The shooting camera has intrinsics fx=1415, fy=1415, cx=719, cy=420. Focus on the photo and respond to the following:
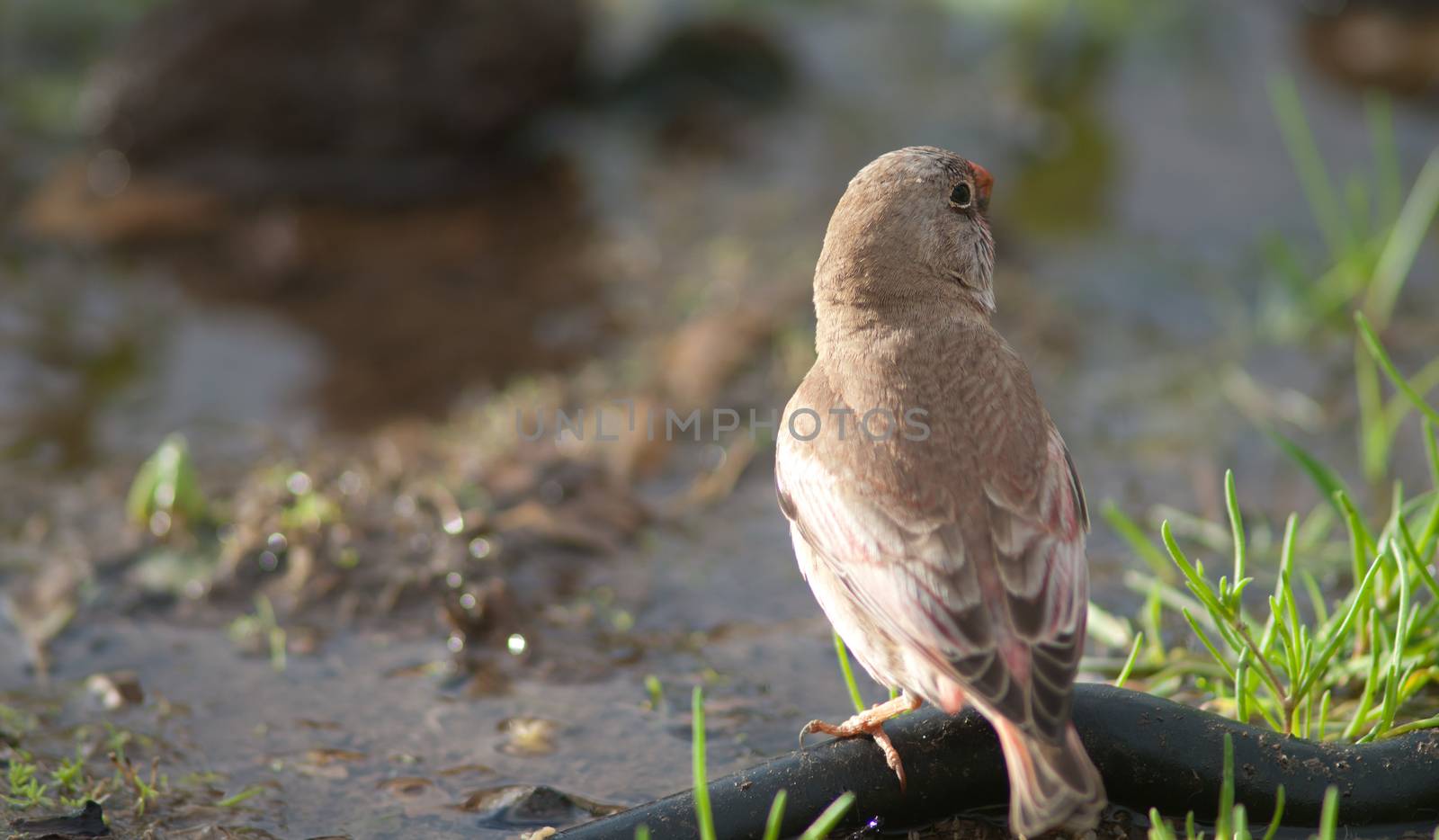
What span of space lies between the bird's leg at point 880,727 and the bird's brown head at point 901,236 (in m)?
1.08

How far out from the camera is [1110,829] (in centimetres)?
339

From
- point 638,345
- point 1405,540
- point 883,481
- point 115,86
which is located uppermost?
point 115,86

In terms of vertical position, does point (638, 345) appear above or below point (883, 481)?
above

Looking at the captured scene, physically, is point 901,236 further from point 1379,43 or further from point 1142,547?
point 1379,43

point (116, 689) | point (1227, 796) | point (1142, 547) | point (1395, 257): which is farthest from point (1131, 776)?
point (1395, 257)

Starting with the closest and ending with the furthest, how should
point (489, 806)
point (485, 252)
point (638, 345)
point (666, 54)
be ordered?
point (489, 806), point (638, 345), point (485, 252), point (666, 54)

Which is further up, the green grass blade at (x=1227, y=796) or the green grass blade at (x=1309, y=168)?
the green grass blade at (x=1309, y=168)

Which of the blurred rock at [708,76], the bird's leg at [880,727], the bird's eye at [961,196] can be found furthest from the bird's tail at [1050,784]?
the blurred rock at [708,76]

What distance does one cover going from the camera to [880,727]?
339 cm

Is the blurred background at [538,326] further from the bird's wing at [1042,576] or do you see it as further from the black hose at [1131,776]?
the bird's wing at [1042,576]

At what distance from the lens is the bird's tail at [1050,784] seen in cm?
286

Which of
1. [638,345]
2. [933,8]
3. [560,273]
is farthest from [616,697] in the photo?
[933,8]

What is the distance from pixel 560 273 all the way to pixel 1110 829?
582cm

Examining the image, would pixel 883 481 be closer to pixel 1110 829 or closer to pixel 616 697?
pixel 1110 829
